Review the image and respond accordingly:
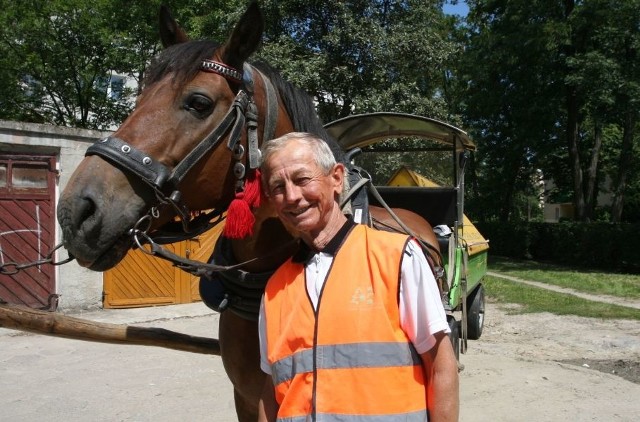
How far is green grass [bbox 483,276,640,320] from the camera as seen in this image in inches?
368

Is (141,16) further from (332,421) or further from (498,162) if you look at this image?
(332,421)

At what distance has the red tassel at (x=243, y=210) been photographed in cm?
202

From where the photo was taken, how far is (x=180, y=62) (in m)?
2.00

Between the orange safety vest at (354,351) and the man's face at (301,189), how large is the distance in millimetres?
135

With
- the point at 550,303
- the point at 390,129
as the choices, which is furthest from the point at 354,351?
the point at 550,303

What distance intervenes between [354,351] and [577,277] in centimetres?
1479

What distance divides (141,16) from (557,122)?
14.7 metres

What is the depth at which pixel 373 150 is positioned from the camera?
18.1ft

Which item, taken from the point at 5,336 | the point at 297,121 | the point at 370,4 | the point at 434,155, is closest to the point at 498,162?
the point at 370,4

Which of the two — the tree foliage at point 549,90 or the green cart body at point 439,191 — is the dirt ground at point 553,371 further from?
the tree foliage at point 549,90

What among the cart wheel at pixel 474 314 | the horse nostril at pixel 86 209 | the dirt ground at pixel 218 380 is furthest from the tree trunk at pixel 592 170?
the horse nostril at pixel 86 209

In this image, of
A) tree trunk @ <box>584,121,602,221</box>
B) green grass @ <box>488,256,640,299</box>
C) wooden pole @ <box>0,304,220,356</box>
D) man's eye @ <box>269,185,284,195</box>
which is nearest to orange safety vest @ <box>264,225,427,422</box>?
man's eye @ <box>269,185,284,195</box>

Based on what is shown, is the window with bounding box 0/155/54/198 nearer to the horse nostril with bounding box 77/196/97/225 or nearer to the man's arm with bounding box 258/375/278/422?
the horse nostril with bounding box 77/196/97/225

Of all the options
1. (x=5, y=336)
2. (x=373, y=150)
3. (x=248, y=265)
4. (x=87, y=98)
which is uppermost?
(x=87, y=98)
